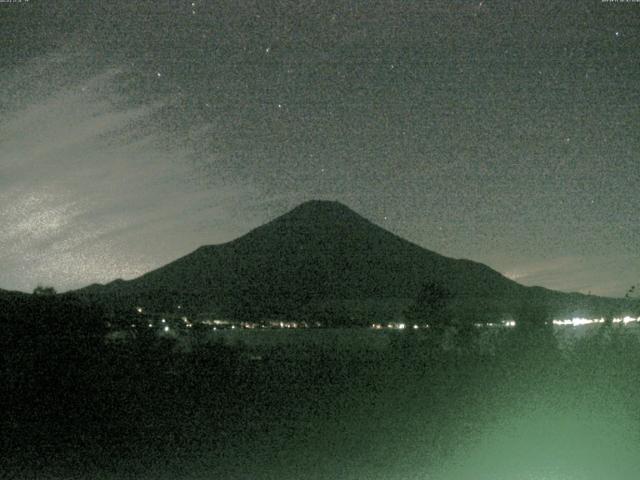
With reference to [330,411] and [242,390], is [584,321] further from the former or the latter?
[242,390]

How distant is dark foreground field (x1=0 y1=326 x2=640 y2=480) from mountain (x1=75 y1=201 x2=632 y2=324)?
69.5ft

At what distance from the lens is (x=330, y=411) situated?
530 inches

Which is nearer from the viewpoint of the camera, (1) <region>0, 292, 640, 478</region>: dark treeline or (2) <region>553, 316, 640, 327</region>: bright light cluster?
(1) <region>0, 292, 640, 478</region>: dark treeline

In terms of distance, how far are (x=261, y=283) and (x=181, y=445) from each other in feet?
167

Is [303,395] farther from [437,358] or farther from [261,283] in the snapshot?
[261,283]

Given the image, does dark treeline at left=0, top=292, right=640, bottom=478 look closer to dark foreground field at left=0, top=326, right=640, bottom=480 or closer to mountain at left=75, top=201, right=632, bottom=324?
dark foreground field at left=0, top=326, right=640, bottom=480

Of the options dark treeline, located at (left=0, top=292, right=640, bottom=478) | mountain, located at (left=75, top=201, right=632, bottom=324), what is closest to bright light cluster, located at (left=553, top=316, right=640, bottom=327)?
dark treeline, located at (left=0, top=292, right=640, bottom=478)

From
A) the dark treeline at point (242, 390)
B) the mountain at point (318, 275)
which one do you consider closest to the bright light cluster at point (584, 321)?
the dark treeline at point (242, 390)

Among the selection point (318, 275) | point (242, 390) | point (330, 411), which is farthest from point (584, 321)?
point (318, 275)

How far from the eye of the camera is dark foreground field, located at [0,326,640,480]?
401 inches

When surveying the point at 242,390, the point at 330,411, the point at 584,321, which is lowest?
the point at 330,411

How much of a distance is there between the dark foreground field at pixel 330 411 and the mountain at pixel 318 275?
21.2m

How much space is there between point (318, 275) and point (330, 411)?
171 ft

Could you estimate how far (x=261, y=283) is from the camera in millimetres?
62156
